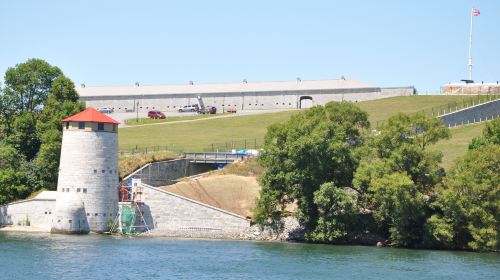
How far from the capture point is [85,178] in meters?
84.0

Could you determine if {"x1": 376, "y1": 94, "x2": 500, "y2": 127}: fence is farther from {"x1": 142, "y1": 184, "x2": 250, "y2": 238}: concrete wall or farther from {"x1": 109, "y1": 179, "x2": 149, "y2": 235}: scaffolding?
{"x1": 109, "y1": 179, "x2": 149, "y2": 235}: scaffolding

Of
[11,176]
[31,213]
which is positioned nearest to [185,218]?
[31,213]

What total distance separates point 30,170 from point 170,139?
30.7 m

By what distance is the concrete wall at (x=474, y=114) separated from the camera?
120 meters

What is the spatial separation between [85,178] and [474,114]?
5746 centimetres

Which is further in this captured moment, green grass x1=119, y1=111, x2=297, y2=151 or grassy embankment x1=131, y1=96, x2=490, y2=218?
green grass x1=119, y1=111, x2=297, y2=151

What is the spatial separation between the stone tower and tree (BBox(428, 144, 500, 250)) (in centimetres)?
2812

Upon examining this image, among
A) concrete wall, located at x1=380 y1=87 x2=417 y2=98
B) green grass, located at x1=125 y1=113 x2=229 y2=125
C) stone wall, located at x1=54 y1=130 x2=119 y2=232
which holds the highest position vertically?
concrete wall, located at x1=380 y1=87 x2=417 y2=98

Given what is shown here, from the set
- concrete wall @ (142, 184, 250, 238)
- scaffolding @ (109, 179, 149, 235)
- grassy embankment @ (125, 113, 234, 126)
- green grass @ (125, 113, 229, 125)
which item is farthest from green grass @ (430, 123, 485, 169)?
green grass @ (125, 113, 229, 125)

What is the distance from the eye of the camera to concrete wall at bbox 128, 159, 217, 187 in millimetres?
94125

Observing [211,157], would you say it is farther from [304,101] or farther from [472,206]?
[304,101]

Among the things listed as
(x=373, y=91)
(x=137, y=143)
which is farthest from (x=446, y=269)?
(x=373, y=91)

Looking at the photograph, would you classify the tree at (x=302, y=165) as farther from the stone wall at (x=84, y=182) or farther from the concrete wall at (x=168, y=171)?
the concrete wall at (x=168, y=171)

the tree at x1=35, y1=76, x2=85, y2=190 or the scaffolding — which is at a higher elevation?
the tree at x1=35, y1=76, x2=85, y2=190
